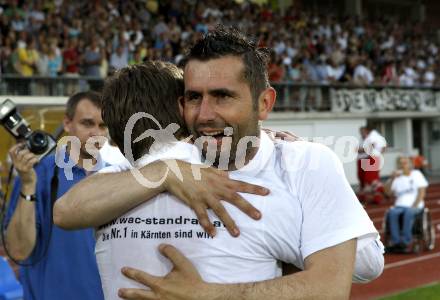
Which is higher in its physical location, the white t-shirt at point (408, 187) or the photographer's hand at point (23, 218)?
the photographer's hand at point (23, 218)

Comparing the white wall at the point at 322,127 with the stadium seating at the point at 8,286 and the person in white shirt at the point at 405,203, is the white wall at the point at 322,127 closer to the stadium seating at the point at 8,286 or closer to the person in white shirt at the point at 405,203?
the person in white shirt at the point at 405,203

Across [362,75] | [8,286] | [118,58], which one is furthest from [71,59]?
[362,75]

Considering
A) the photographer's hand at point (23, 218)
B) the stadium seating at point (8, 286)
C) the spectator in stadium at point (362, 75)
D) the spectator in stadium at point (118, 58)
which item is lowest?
the stadium seating at point (8, 286)

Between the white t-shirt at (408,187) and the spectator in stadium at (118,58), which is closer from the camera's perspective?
the white t-shirt at (408,187)

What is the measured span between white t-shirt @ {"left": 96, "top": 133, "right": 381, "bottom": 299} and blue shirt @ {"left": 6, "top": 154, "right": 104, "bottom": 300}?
4.47 feet

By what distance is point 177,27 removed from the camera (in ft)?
61.0

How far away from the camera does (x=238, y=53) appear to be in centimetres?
192

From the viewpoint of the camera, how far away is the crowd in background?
14281mm

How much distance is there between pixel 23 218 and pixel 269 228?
1733mm

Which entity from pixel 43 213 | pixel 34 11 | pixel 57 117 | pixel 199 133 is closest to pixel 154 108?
pixel 199 133

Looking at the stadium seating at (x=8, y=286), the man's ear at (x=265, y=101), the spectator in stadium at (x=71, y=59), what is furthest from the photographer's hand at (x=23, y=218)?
the spectator in stadium at (x=71, y=59)

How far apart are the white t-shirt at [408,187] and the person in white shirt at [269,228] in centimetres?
906

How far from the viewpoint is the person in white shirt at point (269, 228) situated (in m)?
1.77

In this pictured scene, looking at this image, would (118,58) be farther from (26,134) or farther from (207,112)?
(207,112)
